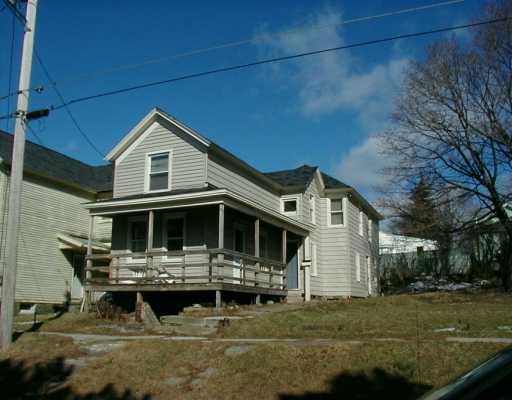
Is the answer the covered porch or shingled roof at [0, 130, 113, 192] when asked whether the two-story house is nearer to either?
the covered porch

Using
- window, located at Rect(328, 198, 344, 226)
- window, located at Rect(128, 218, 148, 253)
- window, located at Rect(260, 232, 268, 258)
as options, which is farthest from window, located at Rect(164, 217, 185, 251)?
window, located at Rect(328, 198, 344, 226)

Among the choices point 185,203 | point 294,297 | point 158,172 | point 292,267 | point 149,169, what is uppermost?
point 149,169

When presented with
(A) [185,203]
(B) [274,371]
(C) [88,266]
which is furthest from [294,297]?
(B) [274,371]

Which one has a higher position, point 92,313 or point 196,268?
point 196,268

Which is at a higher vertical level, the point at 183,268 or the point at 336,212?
the point at 336,212

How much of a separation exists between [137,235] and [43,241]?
6140 millimetres

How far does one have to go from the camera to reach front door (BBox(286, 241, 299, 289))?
24500mm

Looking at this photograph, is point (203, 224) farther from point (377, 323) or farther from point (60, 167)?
point (60, 167)

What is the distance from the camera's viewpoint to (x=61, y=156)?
29.5m

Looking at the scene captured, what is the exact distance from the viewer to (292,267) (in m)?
24.7

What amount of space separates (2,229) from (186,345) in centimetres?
1558

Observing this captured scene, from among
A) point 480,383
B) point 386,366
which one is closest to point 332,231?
point 386,366

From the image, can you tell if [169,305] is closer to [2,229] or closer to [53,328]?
[53,328]

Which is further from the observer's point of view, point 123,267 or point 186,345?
point 123,267
